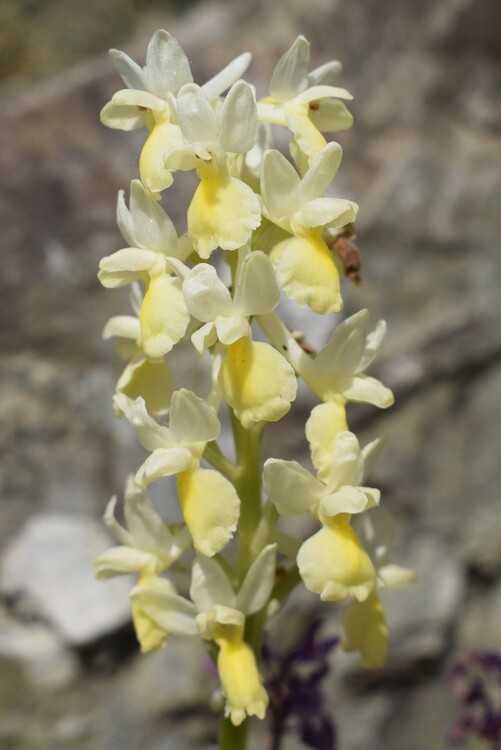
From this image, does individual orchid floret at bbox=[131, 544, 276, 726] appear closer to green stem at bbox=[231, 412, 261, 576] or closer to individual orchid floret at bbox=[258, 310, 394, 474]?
green stem at bbox=[231, 412, 261, 576]

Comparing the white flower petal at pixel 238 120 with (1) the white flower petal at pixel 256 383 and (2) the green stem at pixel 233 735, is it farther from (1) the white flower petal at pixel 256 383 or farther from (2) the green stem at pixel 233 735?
(2) the green stem at pixel 233 735

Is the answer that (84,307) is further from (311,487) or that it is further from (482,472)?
(311,487)

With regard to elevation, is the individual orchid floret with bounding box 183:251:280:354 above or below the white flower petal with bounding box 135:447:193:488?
above

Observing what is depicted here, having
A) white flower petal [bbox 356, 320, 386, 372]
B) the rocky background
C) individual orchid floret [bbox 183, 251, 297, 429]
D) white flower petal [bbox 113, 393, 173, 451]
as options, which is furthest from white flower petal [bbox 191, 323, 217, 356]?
the rocky background

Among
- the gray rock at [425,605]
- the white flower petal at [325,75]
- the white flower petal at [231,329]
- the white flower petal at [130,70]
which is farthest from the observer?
the gray rock at [425,605]

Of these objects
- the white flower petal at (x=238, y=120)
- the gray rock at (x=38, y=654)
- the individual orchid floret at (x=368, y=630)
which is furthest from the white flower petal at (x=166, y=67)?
the gray rock at (x=38, y=654)

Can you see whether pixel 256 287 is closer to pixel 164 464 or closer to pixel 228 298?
pixel 228 298
